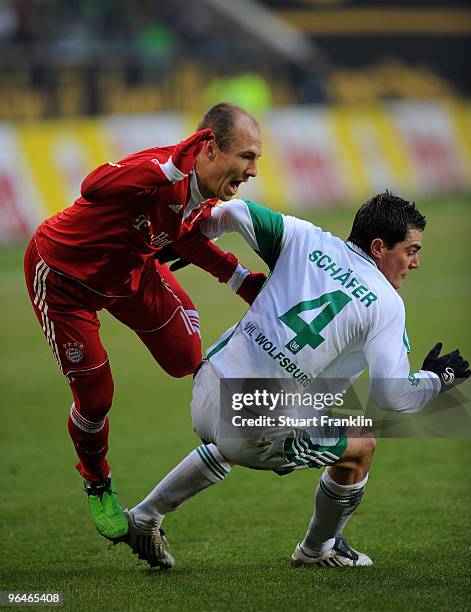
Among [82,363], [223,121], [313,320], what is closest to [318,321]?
[313,320]

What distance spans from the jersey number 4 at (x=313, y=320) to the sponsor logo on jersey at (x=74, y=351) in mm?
1240

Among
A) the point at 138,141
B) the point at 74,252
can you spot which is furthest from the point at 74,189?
the point at 74,252

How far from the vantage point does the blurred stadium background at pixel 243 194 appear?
5402mm

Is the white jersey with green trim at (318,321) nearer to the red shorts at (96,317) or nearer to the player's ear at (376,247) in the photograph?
the player's ear at (376,247)

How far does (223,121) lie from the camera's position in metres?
5.20

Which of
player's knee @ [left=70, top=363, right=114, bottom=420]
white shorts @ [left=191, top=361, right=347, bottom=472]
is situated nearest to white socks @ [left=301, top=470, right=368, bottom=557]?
white shorts @ [left=191, top=361, right=347, bottom=472]

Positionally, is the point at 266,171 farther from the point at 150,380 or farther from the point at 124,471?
the point at 124,471

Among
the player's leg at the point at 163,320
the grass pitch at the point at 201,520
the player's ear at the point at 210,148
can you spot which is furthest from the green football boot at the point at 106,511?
the player's ear at the point at 210,148

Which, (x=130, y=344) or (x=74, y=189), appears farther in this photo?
(x=74, y=189)

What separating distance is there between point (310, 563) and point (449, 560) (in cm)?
64

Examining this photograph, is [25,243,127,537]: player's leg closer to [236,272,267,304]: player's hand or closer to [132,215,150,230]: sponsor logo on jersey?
[132,215,150,230]: sponsor logo on jersey

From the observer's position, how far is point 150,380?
1055 cm

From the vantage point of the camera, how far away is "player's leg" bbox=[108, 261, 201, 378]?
5.84m

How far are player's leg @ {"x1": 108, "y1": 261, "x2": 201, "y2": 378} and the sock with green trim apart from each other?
648mm
